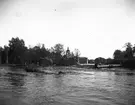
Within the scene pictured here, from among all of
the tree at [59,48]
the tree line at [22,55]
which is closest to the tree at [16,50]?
the tree line at [22,55]

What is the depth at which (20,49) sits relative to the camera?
118 metres

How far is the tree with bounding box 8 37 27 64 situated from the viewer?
383 ft

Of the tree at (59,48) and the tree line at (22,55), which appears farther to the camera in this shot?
the tree at (59,48)

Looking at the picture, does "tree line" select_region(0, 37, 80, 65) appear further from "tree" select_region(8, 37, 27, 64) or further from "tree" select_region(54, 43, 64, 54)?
"tree" select_region(54, 43, 64, 54)

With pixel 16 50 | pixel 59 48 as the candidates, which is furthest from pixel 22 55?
pixel 59 48

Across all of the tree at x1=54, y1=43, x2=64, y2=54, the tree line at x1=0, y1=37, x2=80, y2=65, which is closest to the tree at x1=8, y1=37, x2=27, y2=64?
the tree line at x1=0, y1=37, x2=80, y2=65

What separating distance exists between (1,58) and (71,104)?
415 feet

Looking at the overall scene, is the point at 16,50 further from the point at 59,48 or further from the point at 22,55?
the point at 59,48

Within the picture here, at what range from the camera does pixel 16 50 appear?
117 metres

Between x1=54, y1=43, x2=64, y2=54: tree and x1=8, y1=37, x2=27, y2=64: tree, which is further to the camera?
x1=54, y1=43, x2=64, y2=54: tree

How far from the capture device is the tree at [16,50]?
116875 mm

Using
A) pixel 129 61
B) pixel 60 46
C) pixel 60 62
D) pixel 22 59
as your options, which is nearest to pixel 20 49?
pixel 22 59

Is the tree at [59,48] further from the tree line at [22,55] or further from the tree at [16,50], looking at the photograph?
the tree at [16,50]

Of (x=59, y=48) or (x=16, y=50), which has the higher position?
(x=59, y=48)
